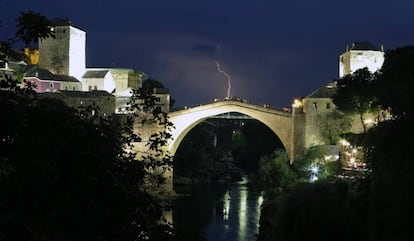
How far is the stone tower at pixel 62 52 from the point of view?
28.5m

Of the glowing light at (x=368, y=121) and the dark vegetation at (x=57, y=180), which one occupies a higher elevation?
the glowing light at (x=368, y=121)

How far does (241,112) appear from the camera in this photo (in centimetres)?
2411

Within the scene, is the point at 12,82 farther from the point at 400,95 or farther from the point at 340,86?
the point at 340,86

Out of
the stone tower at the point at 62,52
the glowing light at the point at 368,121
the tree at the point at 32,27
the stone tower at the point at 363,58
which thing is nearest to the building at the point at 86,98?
the stone tower at the point at 62,52

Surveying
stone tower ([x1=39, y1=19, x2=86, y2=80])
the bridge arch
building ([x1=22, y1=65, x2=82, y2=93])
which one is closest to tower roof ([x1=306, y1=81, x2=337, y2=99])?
the bridge arch

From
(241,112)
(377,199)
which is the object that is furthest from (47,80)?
(377,199)

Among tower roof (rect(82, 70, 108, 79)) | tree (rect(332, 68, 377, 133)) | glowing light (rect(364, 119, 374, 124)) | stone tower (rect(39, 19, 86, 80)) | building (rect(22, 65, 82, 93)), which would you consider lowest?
glowing light (rect(364, 119, 374, 124))

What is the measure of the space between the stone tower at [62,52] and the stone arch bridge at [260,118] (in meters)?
7.39

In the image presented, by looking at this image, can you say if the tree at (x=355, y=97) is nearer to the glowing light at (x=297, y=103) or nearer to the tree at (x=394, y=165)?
the glowing light at (x=297, y=103)

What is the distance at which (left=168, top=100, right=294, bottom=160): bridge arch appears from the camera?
22547 millimetres

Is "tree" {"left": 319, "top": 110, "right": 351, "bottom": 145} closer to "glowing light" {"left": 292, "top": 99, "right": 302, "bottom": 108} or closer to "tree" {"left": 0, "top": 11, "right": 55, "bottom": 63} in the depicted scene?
"glowing light" {"left": 292, "top": 99, "right": 302, "bottom": 108}

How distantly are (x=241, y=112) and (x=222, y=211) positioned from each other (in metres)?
6.13

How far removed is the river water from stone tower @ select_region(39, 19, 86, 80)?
925 centimetres

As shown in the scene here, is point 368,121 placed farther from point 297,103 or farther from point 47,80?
point 47,80
